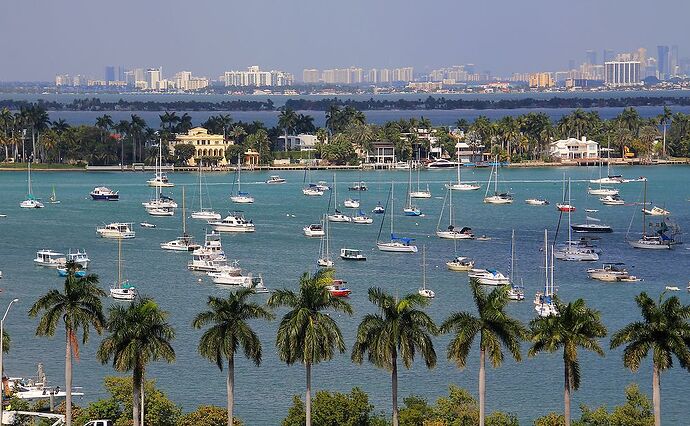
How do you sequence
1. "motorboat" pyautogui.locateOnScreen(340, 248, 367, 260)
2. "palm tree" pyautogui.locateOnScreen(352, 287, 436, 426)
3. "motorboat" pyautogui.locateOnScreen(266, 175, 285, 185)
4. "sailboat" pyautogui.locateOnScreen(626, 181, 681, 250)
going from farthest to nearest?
"motorboat" pyautogui.locateOnScreen(266, 175, 285, 185) < "sailboat" pyautogui.locateOnScreen(626, 181, 681, 250) < "motorboat" pyautogui.locateOnScreen(340, 248, 367, 260) < "palm tree" pyautogui.locateOnScreen(352, 287, 436, 426)

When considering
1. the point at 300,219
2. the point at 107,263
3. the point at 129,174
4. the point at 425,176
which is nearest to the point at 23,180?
the point at 129,174

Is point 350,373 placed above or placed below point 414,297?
below

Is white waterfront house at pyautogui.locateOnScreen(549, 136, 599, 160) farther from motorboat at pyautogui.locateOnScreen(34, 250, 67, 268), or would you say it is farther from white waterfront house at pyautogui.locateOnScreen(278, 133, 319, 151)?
motorboat at pyautogui.locateOnScreen(34, 250, 67, 268)

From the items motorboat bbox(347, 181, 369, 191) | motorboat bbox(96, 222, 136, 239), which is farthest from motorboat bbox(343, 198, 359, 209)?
motorboat bbox(96, 222, 136, 239)

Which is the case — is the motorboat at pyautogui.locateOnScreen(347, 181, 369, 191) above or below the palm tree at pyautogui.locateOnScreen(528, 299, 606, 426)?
below

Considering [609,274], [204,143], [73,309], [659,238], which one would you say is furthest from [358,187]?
[73,309]

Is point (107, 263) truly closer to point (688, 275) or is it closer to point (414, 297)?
point (688, 275)

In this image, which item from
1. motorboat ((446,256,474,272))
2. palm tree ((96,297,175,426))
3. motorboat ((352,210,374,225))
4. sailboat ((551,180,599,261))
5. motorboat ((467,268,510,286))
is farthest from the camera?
motorboat ((352,210,374,225))
